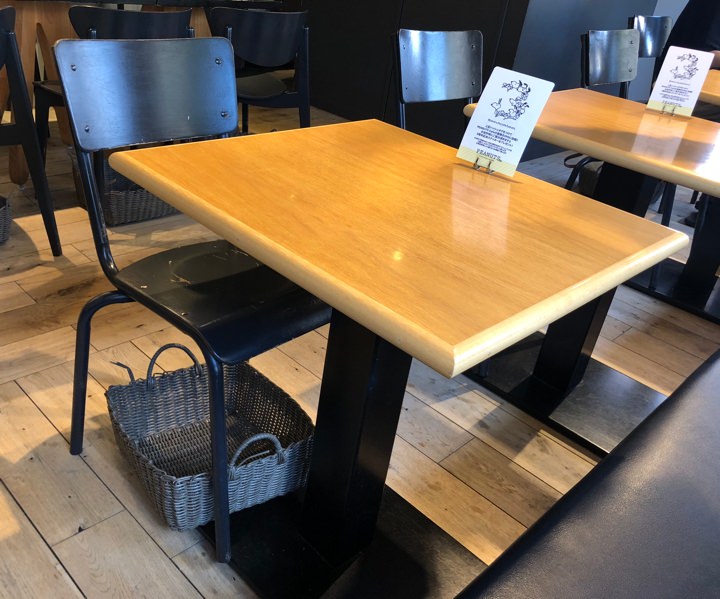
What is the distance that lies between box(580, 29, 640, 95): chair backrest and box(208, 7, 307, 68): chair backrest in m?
1.15

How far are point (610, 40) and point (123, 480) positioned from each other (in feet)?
7.25

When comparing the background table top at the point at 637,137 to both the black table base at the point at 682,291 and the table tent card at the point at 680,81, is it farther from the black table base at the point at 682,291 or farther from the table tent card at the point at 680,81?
the black table base at the point at 682,291

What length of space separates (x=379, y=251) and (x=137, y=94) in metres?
0.72

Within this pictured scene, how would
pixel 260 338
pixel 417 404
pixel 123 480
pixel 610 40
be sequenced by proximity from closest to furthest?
pixel 260 338 → pixel 123 480 → pixel 417 404 → pixel 610 40

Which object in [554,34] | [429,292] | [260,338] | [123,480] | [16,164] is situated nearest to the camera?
[429,292]

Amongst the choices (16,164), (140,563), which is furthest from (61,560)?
(16,164)

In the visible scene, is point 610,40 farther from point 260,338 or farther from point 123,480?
point 123,480

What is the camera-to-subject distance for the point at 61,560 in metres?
1.24

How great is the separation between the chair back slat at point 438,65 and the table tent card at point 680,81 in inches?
22.3

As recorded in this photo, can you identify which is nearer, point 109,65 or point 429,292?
point 429,292

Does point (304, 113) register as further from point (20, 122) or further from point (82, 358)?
point (82, 358)

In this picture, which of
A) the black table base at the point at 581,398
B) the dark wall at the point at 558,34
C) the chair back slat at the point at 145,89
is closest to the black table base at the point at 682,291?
the black table base at the point at 581,398

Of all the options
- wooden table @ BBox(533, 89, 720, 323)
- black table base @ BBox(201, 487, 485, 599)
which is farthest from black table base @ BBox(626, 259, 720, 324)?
black table base @ BBox(201, 487, 485, 599)

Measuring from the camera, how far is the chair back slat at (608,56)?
91.8 inches
